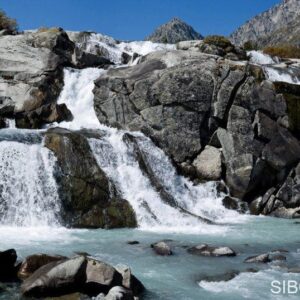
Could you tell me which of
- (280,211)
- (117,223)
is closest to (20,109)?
(117,223)

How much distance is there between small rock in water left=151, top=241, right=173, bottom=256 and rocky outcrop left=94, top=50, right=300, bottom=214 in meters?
13.6

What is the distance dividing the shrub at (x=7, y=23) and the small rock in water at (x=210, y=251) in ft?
127

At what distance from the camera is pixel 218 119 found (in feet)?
114

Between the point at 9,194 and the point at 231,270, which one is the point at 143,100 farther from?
the point at 231,270

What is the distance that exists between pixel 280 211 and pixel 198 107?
9.13 metres

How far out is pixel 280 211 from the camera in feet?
105

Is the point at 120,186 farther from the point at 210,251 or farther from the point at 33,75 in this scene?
the point at 33,75

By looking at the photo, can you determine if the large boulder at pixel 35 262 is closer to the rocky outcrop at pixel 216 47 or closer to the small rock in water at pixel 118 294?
the small rock in water at pixel 118 294

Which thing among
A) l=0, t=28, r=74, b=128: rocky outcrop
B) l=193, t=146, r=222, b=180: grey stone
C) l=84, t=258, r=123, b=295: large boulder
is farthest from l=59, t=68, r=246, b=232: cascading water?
l=84, t=258, r=123, b=295: large boulder

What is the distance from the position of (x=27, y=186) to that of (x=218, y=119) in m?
14.9

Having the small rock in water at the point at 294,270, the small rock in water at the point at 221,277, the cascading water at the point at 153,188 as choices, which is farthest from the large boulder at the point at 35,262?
the cascading water at the point at 153,188

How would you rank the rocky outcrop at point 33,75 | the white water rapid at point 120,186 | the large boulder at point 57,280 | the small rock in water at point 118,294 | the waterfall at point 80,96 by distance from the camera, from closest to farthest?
1. the small rock in water at point 118,294
2. the large boulder at point 57,280
3. the white water rapid at point 120,186
4. the rocky outcrop at point 33,75
5. the waterfall at point 80,96

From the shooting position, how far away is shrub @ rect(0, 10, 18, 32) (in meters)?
51.2

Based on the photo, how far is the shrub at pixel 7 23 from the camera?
51156 mm
